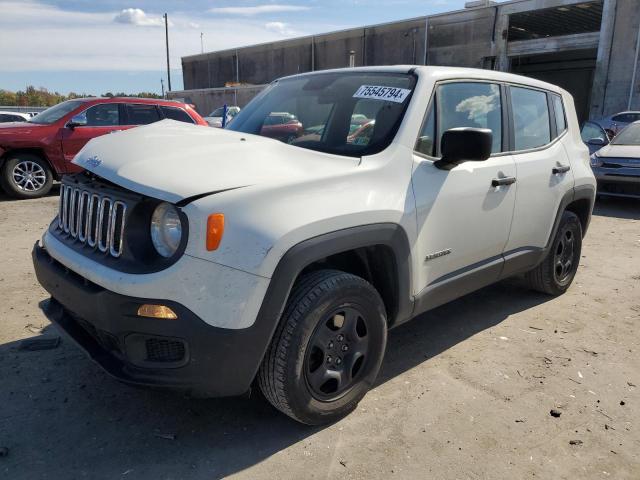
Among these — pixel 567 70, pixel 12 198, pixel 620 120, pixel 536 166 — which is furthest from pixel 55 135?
pixel 567 70

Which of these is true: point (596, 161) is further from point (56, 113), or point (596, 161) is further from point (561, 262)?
point (56, 113)

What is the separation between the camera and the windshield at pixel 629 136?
9508 millimetres

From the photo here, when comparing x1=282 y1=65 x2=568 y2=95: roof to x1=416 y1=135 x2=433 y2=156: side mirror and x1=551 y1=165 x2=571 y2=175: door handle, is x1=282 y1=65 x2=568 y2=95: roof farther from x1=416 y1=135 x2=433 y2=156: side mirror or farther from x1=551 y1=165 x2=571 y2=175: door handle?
x1=551 y1=165 x2=571 y2=175: door handle

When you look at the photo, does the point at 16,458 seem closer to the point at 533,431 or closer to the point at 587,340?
the point at 533,431

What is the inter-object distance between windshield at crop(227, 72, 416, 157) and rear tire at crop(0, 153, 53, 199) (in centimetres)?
677

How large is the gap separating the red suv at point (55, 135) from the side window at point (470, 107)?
7043 millimetres

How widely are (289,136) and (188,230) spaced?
1324 millimetres

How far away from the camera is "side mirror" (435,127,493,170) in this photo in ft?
9.34

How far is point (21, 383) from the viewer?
3.03 meters

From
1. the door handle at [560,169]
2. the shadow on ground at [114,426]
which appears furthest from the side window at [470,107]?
the shadow on ground at [114,426]

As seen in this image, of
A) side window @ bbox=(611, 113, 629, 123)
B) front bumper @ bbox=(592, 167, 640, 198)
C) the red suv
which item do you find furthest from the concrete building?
the red suv

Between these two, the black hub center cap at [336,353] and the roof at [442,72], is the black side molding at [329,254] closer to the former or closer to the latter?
the black hub center cap at [336,353]

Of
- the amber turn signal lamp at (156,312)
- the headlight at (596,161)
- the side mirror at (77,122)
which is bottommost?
the headlight at (596,161)

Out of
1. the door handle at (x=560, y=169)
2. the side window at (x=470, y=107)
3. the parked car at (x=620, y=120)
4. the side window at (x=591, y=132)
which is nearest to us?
the side window at (x=470, y=107)
